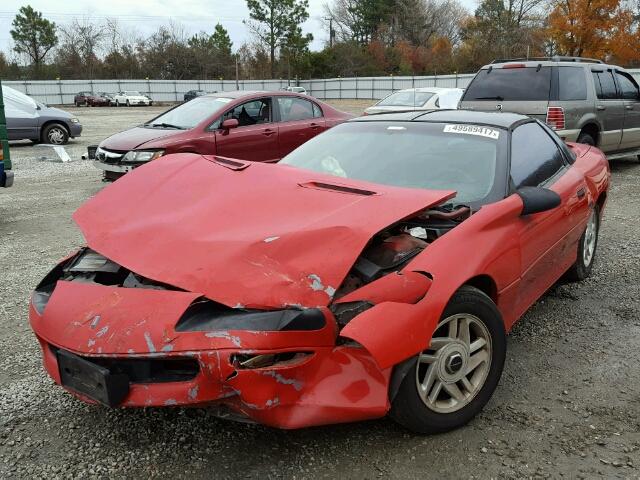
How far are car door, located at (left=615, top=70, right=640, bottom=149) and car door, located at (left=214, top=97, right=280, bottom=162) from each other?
5.72 metres

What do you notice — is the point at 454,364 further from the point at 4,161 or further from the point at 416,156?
the point at 4,161

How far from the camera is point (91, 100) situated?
4525cm

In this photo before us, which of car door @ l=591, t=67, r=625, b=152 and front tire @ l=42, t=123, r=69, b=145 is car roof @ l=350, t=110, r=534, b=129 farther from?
front tire @ l=42, t=123, r=69, b=145

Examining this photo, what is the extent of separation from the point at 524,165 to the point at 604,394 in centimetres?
142

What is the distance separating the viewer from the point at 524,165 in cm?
355

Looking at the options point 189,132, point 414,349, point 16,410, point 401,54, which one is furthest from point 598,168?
point 401,54

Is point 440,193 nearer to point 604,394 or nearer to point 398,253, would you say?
point 398,253

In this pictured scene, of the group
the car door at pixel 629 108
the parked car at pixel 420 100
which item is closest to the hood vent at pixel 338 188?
the car door at pixel 629 108

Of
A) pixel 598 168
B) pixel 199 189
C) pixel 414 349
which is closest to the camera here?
pixel 414 349

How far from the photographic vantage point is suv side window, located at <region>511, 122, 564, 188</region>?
346 cm

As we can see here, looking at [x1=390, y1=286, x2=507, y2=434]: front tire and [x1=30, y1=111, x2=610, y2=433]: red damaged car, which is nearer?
[x1=30, y1=111, x2=610, y2=433]: red damaged car

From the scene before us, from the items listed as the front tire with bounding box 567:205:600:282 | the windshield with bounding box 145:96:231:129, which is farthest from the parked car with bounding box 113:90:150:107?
the front tire with bounding box 567:205:600:282

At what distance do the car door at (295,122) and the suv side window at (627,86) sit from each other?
4.97 meters

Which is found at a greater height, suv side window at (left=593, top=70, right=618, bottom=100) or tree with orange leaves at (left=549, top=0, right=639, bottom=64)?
tree with orange leaves at (left=549, top=0, right=639, bottom=64)
